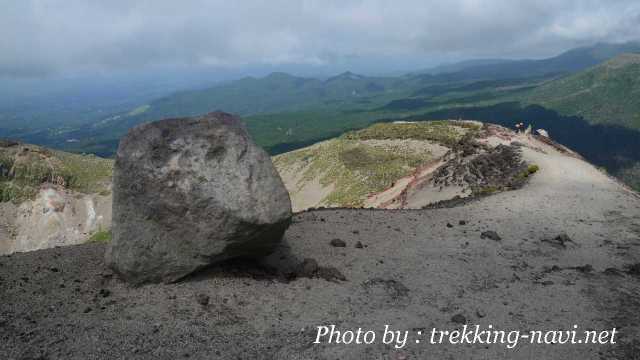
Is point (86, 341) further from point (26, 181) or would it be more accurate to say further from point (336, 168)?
point (26, 181)

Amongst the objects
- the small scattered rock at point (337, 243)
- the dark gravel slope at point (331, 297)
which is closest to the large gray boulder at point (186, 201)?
the dark gravel slope at point (331, 297)

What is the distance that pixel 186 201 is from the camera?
15148mm

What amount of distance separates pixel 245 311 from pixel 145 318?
2637mm

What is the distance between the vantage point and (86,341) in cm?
1223

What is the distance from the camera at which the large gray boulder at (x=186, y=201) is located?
15180 mm

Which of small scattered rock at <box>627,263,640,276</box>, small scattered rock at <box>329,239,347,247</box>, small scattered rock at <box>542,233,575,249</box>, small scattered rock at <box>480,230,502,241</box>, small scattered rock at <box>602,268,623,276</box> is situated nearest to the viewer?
small scattered rock at <box>602,268,623,276</box>

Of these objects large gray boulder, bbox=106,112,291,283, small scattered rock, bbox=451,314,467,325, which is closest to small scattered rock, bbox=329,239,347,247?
large gray boulder, bbox=106,112,291,283

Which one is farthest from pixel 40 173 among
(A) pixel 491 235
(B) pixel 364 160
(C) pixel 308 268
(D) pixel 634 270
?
(D) pixel 634 270

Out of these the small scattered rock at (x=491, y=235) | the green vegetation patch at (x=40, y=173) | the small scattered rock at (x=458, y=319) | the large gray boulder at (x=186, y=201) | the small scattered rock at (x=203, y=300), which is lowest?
the green vegetation patch at (x=40, y=173)

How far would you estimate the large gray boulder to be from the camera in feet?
49.8

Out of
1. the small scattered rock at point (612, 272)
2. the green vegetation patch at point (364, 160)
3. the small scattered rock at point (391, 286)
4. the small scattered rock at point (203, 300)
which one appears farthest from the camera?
the green vegetation patch at point (364, 160)

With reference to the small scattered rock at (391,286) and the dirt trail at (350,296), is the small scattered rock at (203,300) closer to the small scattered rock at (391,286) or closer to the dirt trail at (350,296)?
the dirt trail at (350,296)

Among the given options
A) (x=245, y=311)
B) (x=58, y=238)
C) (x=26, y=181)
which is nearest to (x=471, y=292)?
(x=245, y=311)

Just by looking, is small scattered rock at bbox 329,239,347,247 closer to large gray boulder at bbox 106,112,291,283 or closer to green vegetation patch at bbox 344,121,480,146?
large gray boulder at bbox 106,112,291,283
